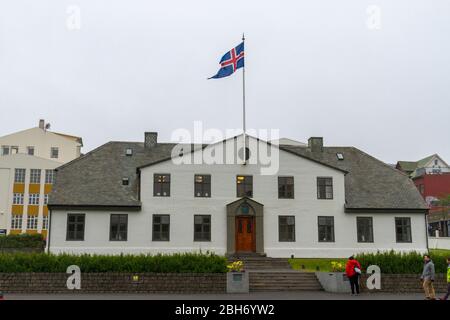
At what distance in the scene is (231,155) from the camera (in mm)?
36438

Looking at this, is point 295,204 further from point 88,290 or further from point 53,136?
point 53,136

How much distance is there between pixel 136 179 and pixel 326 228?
14420 millimetres

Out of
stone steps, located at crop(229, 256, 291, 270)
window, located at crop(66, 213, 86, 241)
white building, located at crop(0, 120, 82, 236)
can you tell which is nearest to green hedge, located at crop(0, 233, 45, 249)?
window, located at crop(66, 213, 86, 241)

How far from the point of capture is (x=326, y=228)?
36.6 metres

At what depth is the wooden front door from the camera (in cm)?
3553

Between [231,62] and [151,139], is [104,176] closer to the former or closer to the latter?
[151,139]

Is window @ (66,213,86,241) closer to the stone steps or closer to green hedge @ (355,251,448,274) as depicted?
the stone steps

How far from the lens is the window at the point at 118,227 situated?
115 ft

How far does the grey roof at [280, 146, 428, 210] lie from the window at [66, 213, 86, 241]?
602 inches

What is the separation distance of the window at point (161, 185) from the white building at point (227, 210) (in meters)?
0.07

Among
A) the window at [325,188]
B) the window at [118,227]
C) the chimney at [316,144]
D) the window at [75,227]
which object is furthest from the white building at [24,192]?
the window at [325,188]

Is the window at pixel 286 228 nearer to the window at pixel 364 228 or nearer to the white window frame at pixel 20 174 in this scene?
the window at pixel 364 228
